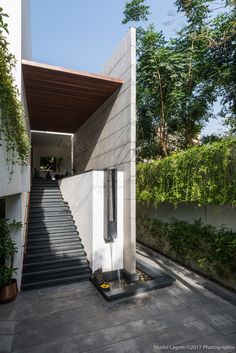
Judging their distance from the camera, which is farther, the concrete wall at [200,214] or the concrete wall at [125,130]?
the concrete wall at [125,130]

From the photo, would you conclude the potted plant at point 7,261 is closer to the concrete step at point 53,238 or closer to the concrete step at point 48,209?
the concrete step at point 53,238

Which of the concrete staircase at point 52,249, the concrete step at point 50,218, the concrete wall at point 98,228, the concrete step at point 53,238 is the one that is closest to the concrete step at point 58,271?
the concrete staircase at point 52,249

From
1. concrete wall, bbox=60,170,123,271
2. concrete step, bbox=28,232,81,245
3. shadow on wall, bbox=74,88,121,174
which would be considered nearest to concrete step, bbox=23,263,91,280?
concrete wall, bbox=60,170,123,271

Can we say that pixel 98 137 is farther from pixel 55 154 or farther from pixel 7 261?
pixel 55 154

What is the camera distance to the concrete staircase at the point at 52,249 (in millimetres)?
6059

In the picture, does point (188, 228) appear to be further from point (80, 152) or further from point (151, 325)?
point (80, 152)

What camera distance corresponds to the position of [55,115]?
33.2 feet

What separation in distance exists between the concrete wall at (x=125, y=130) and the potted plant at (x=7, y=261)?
2.87 m

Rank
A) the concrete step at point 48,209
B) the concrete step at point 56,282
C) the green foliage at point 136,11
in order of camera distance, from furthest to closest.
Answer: the green foliage at point 136,11
the concrete step at point 48,209
the concrete step at point 56,282

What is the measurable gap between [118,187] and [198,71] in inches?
231

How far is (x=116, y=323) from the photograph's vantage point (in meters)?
4.27

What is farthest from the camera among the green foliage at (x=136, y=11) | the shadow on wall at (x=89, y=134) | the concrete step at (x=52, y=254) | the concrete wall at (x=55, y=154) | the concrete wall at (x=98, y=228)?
the concrete wall at (x=55, y=154)

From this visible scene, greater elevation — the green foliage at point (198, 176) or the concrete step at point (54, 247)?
the green foliage at point (198, 176)

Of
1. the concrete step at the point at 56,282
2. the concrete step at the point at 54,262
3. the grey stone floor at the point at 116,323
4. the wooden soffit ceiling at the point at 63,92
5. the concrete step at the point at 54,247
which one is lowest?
the grey stone floor at the point at 116,323
